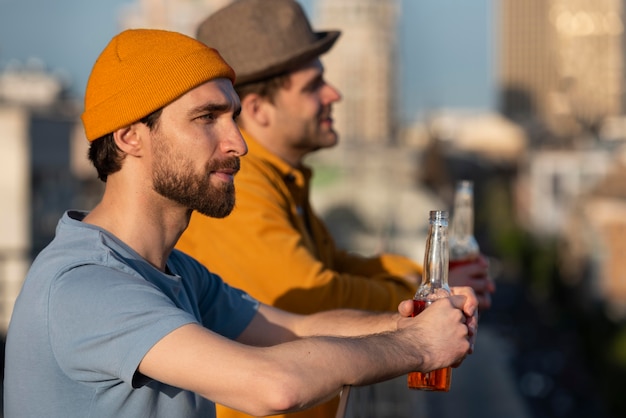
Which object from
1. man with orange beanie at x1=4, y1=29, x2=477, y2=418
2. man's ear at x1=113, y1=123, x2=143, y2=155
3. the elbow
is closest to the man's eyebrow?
man with orange beanie at x1=4, y1=29, x2=477, y2=418

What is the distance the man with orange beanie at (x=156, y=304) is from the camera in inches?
79.7

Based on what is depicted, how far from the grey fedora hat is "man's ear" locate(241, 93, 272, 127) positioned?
0.05 metres

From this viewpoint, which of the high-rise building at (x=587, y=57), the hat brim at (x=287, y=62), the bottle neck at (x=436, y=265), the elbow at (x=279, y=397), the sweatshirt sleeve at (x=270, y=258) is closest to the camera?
the elbow at (x=279, y=397)

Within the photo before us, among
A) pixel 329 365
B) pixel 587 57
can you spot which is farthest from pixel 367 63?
pixel 329 365

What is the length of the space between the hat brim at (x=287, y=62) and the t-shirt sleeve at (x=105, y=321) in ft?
4.89

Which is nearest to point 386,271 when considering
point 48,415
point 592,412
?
point 48,415

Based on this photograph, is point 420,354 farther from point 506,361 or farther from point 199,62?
point 506,361

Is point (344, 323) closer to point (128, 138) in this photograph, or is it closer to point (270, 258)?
point (270, 258)

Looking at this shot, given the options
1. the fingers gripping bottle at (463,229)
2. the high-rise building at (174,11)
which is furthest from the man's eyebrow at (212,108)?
the high-rise building at (174,11)

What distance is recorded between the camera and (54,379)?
2.14 m

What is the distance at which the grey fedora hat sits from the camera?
353cm

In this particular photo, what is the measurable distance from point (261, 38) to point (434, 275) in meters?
1.21

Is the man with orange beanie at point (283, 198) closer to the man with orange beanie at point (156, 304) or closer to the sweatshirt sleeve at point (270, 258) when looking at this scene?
the sweatshirt sleeve at point (270, 258)

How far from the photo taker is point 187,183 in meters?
2.37
